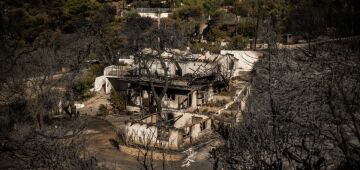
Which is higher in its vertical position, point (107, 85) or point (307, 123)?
point (307, 123)

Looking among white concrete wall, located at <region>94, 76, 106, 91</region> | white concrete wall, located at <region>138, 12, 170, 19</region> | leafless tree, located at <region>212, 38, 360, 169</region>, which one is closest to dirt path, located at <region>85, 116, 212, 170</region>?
white concrete wall, located at <region>94, 76, 106, 91</region>

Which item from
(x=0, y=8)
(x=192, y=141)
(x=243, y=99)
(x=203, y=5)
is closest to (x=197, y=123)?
(x=192, y=141)

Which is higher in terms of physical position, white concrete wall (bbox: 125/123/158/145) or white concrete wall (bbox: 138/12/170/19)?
white concrete wall (bbox: 138/12/170/19)

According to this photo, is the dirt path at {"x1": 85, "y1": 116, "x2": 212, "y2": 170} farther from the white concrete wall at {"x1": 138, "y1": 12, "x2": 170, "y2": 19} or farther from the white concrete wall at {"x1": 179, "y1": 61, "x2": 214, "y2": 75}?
the white concrete wall at {"x1": 138, "y1": 12, "x2": 170, "y2": 19}

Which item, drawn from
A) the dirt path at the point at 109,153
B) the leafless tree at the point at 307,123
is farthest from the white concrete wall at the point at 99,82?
the leafless tree at the point at 307,123

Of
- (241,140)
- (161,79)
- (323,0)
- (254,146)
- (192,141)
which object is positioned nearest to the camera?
(254,146)

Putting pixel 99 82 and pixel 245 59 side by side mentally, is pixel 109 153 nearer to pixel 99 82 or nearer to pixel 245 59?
pixel 99 82

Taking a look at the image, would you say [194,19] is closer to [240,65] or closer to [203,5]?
[203,5]

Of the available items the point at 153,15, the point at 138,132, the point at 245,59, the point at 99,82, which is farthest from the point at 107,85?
the point at 153,15

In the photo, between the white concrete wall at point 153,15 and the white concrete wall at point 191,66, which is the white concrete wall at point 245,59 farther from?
the white concrete wall at point 153,15

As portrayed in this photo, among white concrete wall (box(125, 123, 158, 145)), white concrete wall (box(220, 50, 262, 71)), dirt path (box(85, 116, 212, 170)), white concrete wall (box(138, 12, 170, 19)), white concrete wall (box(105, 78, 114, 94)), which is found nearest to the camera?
dirt path (box(85, 116, 212, 170))

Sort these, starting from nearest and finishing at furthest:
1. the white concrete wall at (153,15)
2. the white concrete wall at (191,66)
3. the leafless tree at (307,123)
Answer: the leafless tree at (307,123)
the white concrete wall at (191,66)
the white concrete wall at (153,15)
